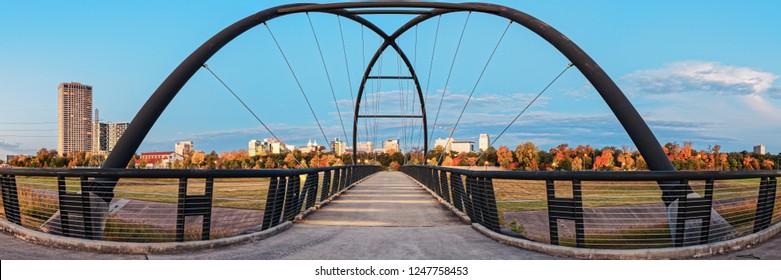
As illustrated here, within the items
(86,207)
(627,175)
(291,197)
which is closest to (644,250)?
(627,175)

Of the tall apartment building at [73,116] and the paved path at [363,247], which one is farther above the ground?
the tall apartment building at [73,116]

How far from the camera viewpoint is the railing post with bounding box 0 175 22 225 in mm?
7309

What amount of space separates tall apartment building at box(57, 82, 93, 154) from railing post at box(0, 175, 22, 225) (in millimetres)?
116556

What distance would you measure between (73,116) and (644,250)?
12911 cm

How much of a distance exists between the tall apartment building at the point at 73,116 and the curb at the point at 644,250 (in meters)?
122

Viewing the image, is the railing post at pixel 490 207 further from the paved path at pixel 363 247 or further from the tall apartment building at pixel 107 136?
the tall apartment building at pixel 107 136

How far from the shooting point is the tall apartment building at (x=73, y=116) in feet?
366

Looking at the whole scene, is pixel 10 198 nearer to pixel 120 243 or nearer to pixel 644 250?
pixel 120 243

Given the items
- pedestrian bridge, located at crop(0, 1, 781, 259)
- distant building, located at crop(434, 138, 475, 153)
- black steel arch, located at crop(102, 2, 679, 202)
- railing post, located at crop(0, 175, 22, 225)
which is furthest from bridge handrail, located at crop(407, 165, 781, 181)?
distant building, located at crop(434, 138, 475, 153)

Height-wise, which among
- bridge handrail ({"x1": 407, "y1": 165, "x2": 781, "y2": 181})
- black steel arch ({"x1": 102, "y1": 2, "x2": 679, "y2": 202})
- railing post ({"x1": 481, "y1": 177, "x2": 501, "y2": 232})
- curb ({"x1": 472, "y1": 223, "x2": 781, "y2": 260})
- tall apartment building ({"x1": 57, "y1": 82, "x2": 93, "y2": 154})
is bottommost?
curb ({"x1": 472, "y1": 223, "x2": 781, "y2": 260})

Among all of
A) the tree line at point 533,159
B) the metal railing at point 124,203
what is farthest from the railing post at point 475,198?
the tree line at point 533,159

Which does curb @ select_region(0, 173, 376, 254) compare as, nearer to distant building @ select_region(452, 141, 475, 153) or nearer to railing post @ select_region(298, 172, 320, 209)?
railing post @ select_region(298, 172, 320, 209)

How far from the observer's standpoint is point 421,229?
25.0 feet

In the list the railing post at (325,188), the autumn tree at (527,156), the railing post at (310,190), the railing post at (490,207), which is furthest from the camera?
the autumn tree at (527,156)
